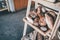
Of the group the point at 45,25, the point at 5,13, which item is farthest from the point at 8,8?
the point at 45,25

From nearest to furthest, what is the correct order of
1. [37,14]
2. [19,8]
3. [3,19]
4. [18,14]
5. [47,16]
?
1. [47,16]
2. [37,14]
3. [3,19]
4. [18,14]
5. [19,8]

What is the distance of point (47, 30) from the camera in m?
1.21

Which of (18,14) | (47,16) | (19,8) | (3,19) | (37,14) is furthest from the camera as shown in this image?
(19,8)

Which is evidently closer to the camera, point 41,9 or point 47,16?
point 47,16

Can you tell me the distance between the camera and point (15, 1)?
2.39m

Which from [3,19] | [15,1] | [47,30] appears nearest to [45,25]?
[47,30]

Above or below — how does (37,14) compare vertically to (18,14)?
above

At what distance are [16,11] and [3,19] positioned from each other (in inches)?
16.6

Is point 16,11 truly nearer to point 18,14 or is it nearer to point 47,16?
point 18,14

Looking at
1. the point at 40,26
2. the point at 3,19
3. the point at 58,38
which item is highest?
the point at 40,26

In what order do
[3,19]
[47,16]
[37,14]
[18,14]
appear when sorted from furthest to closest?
[18,14] → [3,19] → [37,14] → [47,16]

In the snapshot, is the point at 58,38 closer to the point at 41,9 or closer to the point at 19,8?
the point at 41,9

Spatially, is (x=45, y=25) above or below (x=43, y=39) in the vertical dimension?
above

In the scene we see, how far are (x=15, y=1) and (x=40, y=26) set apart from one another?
4.24 feet
